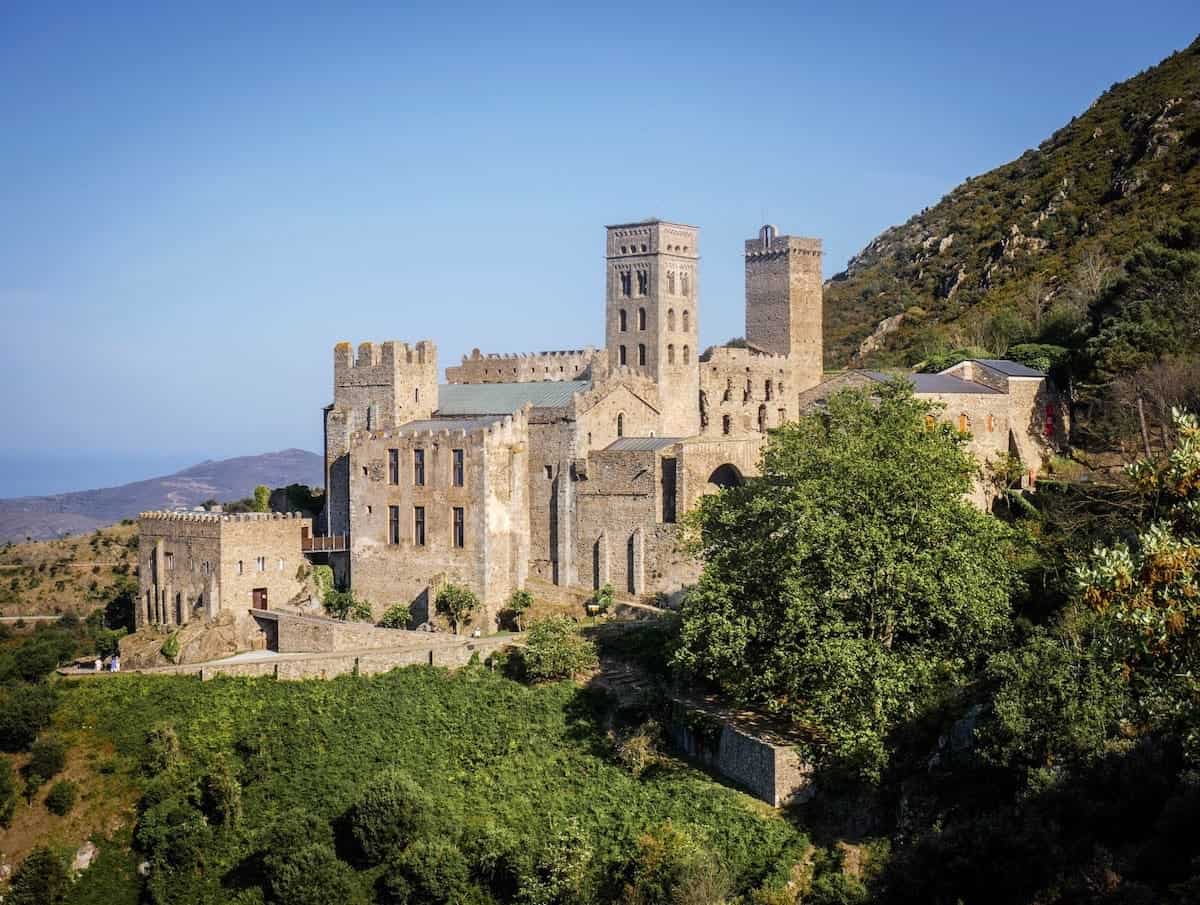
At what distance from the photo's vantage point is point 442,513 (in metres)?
42.3

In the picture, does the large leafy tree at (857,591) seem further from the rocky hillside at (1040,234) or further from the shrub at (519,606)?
the rocky hillside at (1040,234)

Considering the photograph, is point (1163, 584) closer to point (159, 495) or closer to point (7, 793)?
point (7, 793)

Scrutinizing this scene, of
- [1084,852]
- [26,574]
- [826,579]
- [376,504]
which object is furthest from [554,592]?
[26,574]

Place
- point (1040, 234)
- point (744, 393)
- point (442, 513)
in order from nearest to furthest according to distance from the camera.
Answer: point (442, 513)
point (744, 393)
point (1040, 234)

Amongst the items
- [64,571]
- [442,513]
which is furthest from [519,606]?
[64,571]

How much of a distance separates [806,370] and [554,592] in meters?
25.5

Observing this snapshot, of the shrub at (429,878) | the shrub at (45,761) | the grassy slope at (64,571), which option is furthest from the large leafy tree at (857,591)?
the grassy slope at (64,571)

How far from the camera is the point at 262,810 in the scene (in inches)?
1231

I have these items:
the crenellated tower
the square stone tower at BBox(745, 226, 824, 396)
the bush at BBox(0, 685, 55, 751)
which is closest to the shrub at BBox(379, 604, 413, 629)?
the crenellated tower

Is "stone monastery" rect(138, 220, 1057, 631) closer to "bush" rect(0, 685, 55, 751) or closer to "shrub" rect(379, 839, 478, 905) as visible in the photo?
"bush" rect(0, 685, 55, 751)

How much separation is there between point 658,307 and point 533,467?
10.5 meters

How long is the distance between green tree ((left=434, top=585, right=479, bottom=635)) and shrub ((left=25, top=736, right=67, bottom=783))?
11923mm

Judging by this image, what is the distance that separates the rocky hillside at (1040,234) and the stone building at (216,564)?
→ 3339cm

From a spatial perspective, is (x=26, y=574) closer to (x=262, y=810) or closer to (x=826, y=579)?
(x=262, y=810)
